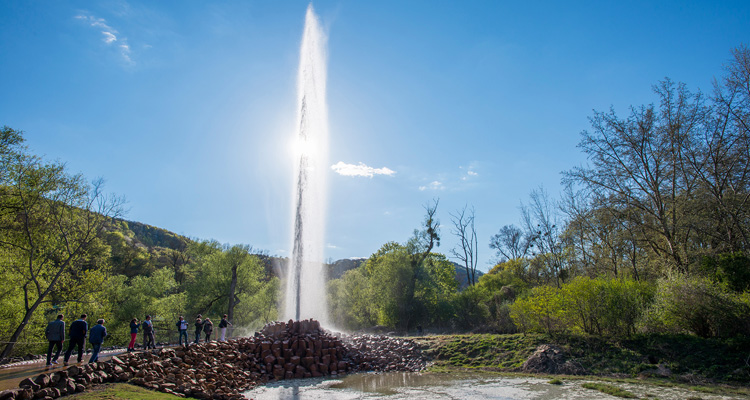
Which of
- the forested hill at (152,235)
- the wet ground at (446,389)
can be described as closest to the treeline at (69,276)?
the wet ground at (446,389)

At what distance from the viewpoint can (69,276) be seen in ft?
82.9

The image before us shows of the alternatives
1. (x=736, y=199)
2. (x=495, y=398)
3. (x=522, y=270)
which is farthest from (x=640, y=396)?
(x=522, y=270)

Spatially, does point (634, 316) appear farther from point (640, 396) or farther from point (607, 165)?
point (607, 165)

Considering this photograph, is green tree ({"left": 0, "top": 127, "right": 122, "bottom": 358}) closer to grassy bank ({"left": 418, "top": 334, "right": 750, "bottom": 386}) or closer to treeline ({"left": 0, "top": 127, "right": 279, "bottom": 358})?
treeline ({"left": 0, "top": 127, "right": 279, "bottom": 358})

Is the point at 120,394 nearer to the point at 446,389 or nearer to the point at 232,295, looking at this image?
the point at 446,389

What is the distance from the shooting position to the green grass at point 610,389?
11475 millimetres

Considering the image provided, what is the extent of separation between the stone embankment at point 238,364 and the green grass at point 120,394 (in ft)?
1.30

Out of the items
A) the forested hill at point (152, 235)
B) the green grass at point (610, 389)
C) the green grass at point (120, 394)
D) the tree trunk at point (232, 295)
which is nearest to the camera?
the green grass at point (120, 394)

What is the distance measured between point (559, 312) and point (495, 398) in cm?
952

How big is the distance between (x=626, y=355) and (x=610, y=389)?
17.2 feet

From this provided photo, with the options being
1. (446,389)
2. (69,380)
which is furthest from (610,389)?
(69,380)

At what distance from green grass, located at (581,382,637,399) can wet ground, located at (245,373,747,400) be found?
0.93 feet

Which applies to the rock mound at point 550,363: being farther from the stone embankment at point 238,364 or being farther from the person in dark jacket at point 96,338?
the person in dark jacket at point 96,338

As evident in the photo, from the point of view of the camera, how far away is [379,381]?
54.8ft
